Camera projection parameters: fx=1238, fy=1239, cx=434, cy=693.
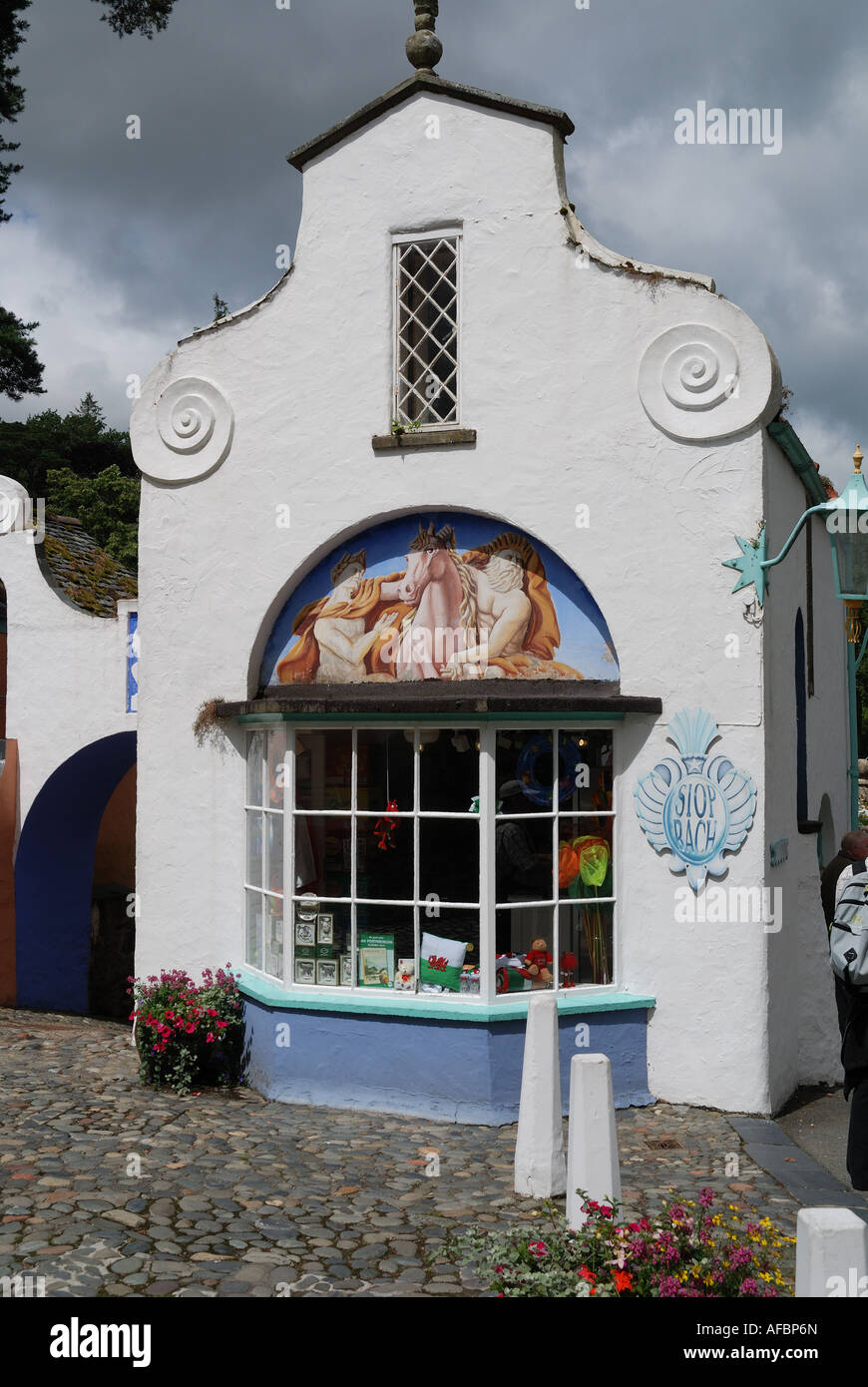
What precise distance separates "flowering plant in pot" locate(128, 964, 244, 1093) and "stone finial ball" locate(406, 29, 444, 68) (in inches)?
271

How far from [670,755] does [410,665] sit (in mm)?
1925

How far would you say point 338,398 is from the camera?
9047 mm

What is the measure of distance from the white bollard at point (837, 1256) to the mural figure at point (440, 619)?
5150mm

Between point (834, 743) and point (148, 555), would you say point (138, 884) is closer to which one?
point (148, 555)

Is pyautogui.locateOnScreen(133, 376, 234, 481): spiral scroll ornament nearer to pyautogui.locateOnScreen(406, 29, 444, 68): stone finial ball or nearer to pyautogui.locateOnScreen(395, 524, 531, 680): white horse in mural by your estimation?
pyautogui.locateOnScreen(395, 524, 531, 680): white horse in mural

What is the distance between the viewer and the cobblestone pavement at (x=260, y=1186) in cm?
544

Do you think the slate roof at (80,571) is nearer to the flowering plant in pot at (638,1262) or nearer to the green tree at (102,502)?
the flowering plant in pot at (638,1262)

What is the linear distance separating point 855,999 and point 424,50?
23.5ft

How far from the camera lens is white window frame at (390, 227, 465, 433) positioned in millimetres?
8781

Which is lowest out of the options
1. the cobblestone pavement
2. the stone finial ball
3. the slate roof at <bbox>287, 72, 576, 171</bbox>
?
the cobblestone pavement

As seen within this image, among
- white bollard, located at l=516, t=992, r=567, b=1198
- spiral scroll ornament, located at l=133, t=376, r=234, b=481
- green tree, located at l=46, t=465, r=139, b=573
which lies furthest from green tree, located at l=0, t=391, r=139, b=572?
white bollard, located at l=516, t=992, r=567, b=1198

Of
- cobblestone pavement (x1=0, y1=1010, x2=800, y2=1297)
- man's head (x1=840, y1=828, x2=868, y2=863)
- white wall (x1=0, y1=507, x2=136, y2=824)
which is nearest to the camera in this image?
cobblestone pavement (x1=0, y1=1010, x2=800, y2=1297)

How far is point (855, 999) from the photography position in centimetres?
678

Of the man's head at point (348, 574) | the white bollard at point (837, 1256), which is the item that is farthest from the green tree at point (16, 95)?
the white bollard at point (837, 1256)
